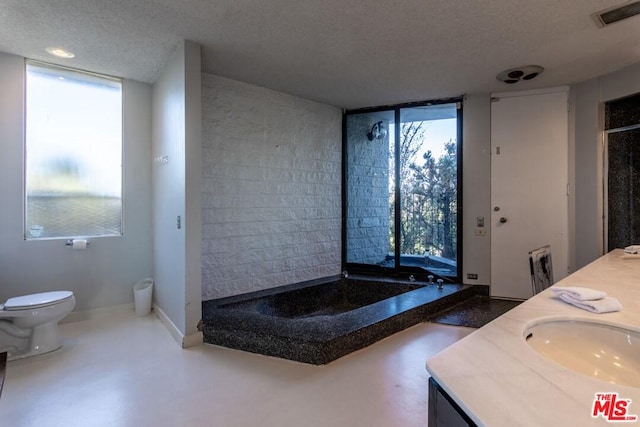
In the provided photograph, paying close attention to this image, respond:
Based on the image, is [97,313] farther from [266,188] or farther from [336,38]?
[336,38]

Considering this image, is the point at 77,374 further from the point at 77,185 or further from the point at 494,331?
the point at 494,331

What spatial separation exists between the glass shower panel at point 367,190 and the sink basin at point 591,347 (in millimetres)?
3385

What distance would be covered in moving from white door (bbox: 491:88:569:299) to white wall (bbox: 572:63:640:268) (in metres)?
0.12

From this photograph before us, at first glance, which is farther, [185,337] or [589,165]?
[589,165]

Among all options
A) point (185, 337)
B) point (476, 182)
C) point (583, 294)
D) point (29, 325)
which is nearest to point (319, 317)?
point (185, 337)

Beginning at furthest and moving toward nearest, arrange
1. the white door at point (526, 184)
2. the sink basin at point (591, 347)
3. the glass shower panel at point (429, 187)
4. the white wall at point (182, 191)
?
1. the glass shower panel at point (429, 187)
2. the white door at point (526, 184)
3. the white wall at point (182, 191)
4. the sink basin at point (591, 347)

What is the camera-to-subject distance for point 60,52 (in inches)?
112

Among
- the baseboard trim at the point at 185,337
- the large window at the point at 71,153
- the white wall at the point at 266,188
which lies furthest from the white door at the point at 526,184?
the large window at the point at 71,153

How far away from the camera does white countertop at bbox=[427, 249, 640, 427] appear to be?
61cm

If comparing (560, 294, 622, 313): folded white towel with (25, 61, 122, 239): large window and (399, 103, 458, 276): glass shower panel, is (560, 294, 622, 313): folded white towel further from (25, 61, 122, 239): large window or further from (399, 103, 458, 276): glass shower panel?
(25, 61, 122, 239): large window

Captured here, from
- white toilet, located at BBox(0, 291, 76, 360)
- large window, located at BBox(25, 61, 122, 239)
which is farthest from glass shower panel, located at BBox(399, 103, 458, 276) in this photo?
white toilet, located at BBox(0, 291, 76, 360)

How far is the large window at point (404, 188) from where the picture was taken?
416cm

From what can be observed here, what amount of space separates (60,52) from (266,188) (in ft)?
6.93

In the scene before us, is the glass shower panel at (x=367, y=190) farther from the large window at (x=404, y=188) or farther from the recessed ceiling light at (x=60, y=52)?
the recessed ceiling light at (x=60, y=52)
